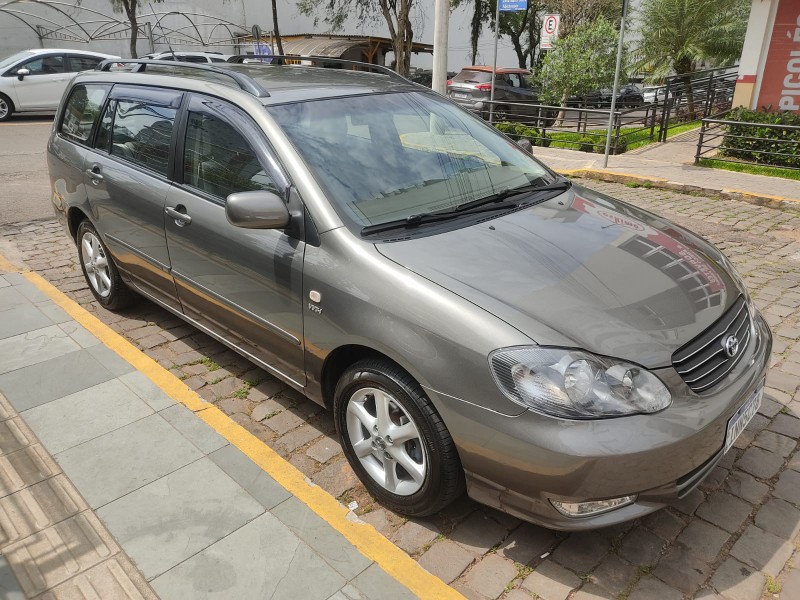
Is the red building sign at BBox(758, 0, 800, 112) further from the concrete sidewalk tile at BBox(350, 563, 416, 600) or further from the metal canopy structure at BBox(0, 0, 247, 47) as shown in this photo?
the metal canopy structure at BBox(0, 0, 247, 47)

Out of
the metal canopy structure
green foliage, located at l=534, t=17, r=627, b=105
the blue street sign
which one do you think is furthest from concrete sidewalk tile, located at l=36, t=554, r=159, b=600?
the metal canopy structure

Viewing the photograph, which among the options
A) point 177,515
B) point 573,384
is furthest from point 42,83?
point 573,384

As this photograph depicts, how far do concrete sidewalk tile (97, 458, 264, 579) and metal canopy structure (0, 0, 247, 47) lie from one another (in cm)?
2567

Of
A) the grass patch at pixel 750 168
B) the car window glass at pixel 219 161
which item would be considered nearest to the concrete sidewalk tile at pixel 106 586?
the car window glass at pixel 219 161

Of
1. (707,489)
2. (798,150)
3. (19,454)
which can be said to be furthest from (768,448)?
(798,150)

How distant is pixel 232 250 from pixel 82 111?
247 cm

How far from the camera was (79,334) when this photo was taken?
14.6 feet

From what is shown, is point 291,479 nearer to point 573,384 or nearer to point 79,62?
point 573,384

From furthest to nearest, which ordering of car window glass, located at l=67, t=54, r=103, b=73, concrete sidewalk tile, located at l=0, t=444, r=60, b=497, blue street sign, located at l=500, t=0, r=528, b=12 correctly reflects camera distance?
car window glass, located at l=67, t=54, r=103, b=73 → blue street sign, located at l=500, t=0, r=528, b=12 → concrete sidewalk tile, located at l=0, t=444, r=60, b=497

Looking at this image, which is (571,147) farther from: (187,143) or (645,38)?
(187,143)

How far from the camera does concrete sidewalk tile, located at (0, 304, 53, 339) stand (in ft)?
14.8

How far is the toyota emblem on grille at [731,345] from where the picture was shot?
2.56m

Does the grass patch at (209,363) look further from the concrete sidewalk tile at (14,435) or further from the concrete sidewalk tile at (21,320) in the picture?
the concrete sidewalk tile at (21,320)

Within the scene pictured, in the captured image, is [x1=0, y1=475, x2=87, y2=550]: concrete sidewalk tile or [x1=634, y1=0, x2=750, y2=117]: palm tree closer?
[x1=0, y1=475, x2=87, y2=550]: concrete sidewalk tile
